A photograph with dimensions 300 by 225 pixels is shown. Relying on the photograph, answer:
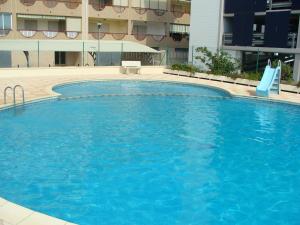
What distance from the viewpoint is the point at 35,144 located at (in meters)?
14.4

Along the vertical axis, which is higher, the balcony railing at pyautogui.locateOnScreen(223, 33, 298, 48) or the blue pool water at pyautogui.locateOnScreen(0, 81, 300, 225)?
the balcony railing at pyautogui.locateOnScreen(223, 33, 298, 48)

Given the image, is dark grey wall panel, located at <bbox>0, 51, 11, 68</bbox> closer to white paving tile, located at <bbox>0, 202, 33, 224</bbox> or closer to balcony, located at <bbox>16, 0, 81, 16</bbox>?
balcony, located at <bbox>16, 0, 81, 16</bbox>

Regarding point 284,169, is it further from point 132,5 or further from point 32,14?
point 132,5

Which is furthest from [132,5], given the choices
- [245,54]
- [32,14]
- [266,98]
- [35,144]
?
[35,144]

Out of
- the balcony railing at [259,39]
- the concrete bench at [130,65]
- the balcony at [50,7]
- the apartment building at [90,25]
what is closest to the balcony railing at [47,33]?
the apartment building at [90,25]

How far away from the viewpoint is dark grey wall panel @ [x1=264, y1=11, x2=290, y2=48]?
104 ft

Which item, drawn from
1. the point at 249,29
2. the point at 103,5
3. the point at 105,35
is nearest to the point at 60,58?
the point at 105,35

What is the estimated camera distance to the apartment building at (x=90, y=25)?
126 feet

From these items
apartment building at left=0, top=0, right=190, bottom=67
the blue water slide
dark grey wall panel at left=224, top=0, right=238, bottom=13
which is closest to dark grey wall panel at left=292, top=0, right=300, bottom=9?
dark grey wall panel at left=224, top=0, right=238, bottom=13

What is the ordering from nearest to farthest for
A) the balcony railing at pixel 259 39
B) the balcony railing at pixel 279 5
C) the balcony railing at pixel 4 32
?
the balcony railing at pixel 259 39 → the balcony railing at pixel 279 5 → the balcony railing at pixel 4 32

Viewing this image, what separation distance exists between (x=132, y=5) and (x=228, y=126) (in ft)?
102

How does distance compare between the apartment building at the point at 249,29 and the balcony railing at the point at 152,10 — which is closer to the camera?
the apartment building at the point at 249,29

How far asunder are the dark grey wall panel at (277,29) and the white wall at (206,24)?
5.78 meters

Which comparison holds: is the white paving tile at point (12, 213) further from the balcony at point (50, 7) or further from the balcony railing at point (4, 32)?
the balcony at point (50, 7)
